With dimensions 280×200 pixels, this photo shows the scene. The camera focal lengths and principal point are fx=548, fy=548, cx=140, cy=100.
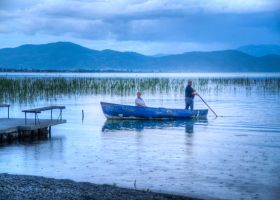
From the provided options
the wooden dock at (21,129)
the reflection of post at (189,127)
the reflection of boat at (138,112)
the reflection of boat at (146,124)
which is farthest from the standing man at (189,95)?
the wooden dock at (21,129)

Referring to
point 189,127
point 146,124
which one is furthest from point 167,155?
point 146,124

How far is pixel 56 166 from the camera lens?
14250 mm

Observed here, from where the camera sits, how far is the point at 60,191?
9695 mm

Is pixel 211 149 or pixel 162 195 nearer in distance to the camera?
pixel 162 195

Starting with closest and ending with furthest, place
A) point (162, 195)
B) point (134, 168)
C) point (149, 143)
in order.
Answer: point (162, 195), point (134, 168), point (149, 143)

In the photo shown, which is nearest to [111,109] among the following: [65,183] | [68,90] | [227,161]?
[227,161]

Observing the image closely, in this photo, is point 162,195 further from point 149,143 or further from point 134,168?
point 149,143

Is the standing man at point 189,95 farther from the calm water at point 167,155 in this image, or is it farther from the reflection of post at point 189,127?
the reflection of post at point 189,127

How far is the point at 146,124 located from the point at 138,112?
146cm

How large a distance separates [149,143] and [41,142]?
3.72m

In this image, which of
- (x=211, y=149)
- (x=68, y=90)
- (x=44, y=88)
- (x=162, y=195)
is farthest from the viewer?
(x=68, y=90)

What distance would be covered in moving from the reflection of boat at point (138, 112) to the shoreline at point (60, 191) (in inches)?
619

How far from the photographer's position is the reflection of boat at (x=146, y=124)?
78.4 feet

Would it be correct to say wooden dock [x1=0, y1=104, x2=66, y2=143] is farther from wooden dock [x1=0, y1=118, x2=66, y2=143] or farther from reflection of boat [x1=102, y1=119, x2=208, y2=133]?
reflection of boat [x1=102, y1=119, x2=208, y2=133]
